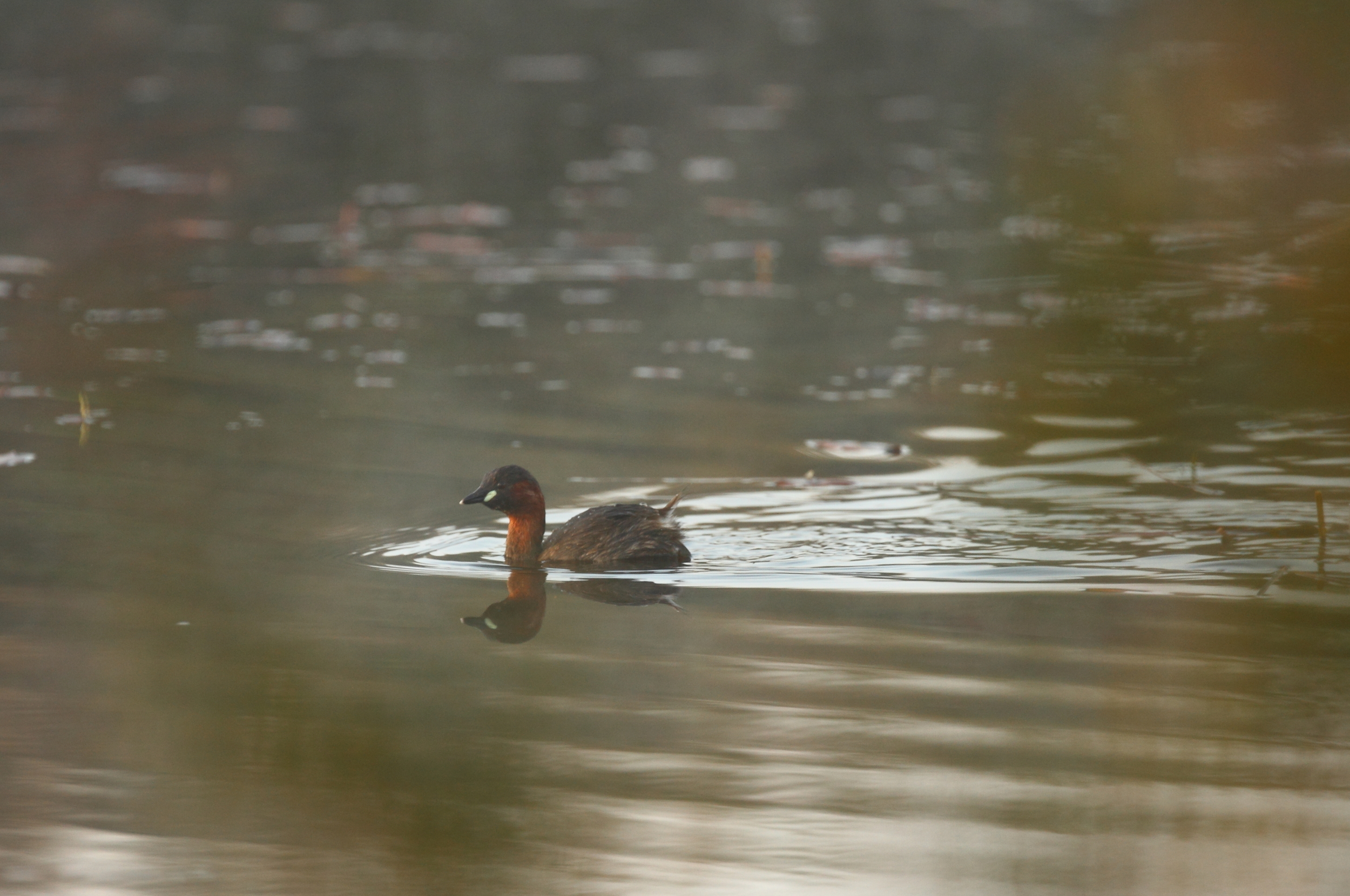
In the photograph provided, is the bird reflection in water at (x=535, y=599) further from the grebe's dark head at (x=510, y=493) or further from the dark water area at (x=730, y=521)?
the grebe's dark head at (x=510, y=493)

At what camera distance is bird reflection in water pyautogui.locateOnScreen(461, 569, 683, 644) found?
6.61 metres

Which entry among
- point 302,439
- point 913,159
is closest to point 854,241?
point 913,159

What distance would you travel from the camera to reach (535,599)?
23.2 ft

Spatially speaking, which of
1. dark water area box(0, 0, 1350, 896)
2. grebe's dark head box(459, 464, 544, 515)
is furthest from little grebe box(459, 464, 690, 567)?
dark water area box(0, 0, 1350, 896)

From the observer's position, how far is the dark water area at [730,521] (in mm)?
3662

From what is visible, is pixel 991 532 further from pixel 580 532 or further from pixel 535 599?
pixel 535 599

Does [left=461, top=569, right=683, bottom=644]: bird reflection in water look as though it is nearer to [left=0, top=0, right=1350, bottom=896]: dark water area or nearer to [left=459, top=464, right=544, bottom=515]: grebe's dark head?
[left=0, top=0, right=1350, bottom=896]: dark water area

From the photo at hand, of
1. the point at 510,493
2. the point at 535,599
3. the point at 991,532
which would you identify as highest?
the point at 510,493

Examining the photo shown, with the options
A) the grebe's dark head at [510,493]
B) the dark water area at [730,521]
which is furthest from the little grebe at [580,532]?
the dark water area at [730,521]

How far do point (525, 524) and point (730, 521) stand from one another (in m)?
1.03

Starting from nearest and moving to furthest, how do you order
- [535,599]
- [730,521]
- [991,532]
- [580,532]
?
[535,599] → [580,532] → [991,532] → [730,521]

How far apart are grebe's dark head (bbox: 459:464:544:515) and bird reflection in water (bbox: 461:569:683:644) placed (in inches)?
11.4

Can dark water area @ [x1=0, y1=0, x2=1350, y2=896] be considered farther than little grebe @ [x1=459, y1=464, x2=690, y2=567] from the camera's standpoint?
No

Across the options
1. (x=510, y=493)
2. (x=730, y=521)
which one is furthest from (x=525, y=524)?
(x=730, y=521)
